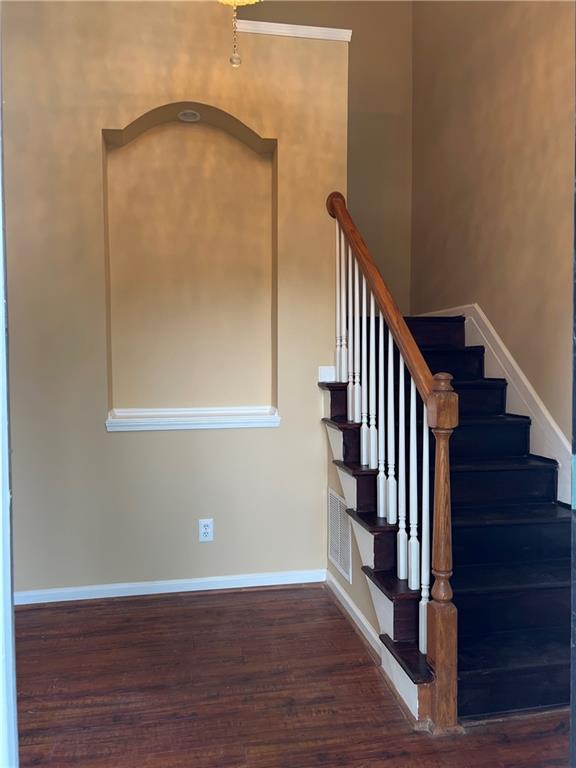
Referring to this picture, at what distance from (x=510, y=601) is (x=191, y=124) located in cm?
281

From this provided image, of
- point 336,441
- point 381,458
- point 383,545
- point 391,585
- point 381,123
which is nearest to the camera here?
point 391,585

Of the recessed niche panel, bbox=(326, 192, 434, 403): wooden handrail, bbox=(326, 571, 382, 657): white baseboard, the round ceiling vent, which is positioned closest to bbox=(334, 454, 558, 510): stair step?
bbox=(326, 571, 382, 657): white baseboard

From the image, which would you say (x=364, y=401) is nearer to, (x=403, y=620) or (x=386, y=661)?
(x=403, y=620)

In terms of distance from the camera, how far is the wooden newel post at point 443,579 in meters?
1.86

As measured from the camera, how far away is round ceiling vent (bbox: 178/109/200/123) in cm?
294

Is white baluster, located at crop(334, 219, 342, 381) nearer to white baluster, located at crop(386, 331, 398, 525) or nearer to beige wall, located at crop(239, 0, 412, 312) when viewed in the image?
white baluster, located at crop(386, 331, 398, 525)

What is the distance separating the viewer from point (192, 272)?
311 centimetres

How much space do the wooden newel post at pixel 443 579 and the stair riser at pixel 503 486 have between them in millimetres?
658

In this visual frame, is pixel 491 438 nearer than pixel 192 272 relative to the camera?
Yes

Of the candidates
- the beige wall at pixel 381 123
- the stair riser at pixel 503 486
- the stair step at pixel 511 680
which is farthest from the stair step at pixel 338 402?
the beige wall at pixel 381 123

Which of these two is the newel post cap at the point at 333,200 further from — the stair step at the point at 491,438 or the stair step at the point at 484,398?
the stair step at the point at 491,438

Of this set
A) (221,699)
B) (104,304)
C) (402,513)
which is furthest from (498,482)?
(104,304)

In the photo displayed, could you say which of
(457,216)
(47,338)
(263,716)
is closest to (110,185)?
(47,338)

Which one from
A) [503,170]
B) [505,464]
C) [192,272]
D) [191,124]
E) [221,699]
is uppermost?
[191,124]
